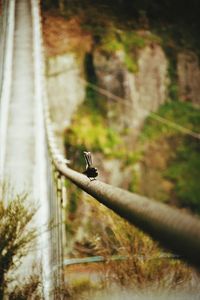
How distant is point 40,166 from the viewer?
3.60 m

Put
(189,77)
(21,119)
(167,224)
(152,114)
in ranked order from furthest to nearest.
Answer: (189,77) → (152,114) → (21,119) → (167,224)

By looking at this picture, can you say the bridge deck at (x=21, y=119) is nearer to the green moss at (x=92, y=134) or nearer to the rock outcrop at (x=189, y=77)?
the green moss at (x=92, y=134)

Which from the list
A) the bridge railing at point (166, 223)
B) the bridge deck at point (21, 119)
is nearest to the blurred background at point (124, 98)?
the bridge deck at point (21, 119)

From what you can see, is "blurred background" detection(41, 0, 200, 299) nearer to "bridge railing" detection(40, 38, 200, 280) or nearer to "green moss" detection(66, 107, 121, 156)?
"green moss" detection(66, 107, 121, 156)

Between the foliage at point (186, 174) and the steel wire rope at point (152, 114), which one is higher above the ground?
the steel wire rope at point (152, 114)

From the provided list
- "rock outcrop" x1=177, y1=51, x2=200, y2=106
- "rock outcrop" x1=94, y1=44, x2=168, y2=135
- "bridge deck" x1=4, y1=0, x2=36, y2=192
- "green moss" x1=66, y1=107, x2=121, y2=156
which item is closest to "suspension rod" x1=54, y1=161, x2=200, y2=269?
"bridge deck" x1=4, y1=0, x2=36, y2=192

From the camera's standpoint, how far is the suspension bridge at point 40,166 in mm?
389

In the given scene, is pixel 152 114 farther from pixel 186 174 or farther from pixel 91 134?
pixel 91 134

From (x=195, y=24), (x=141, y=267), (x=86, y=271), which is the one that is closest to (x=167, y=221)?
(x=141, y=267)

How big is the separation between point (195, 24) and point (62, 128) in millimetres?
4324

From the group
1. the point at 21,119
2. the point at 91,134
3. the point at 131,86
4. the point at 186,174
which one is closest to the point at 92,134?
the point at 91,134

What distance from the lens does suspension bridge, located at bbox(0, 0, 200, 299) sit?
389 millimetres

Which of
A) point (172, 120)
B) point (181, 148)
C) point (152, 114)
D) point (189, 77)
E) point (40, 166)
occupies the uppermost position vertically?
point (189, 77)

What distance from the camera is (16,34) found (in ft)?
22.6
